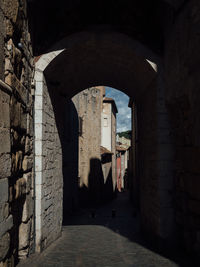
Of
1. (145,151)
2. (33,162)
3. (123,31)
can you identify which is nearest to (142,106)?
(145,151)

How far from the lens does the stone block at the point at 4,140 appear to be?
334 centimetres

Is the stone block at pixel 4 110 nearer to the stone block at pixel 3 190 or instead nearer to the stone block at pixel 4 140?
the stone block at pixel 4 140

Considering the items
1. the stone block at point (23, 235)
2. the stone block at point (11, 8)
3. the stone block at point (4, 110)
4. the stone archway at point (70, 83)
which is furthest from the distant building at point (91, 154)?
the stone block at point (4, 110)

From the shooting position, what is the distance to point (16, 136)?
4223 mm

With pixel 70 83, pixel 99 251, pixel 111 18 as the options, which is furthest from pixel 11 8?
pixel 99 251

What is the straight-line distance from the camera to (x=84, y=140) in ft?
53.0

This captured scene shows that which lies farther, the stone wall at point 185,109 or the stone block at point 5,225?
the stone wall at point 185,109

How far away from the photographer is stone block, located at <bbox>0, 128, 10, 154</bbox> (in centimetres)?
334

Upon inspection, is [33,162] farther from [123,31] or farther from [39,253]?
[123,31]

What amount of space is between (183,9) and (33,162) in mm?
3742

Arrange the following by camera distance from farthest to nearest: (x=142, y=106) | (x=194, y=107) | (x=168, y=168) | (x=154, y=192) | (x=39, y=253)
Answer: (x=142, y=106)
(x=154, y=192)
(x=168, y=168)
(x=39, y=253)
(x=194, y=107)

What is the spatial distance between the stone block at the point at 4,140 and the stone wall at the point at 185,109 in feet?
9.37

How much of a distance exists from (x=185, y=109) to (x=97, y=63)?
3012 millimetres

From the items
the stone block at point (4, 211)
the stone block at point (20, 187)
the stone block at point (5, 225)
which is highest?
the stone block at point (20, 187)
